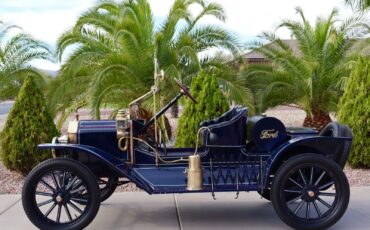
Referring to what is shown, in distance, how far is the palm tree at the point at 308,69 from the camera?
1162cm

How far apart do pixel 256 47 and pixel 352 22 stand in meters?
2.09

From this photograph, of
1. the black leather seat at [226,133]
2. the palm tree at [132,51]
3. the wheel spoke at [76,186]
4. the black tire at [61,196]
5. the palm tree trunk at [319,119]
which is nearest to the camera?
the black tire at [61,196]

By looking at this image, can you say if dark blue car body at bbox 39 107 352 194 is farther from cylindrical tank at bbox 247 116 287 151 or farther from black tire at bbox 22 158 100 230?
black tire at bbox 22 158 100 230

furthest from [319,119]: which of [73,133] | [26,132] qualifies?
[73,133]

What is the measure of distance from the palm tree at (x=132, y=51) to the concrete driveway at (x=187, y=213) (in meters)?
4.20

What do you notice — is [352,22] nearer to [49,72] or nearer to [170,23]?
[170,23]

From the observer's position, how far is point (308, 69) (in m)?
11.6

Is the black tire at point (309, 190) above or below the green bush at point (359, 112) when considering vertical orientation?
below

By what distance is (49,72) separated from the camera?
12445 mm

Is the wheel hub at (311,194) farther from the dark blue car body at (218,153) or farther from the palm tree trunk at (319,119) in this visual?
the palm tree trunk at (319,119)

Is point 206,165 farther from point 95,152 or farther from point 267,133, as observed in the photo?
point 95,152

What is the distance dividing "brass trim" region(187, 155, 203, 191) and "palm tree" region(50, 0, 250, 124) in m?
5.52

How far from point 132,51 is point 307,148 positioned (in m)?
6.04

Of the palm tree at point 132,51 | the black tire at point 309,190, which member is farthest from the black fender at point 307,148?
the palm tree at point 132,51
